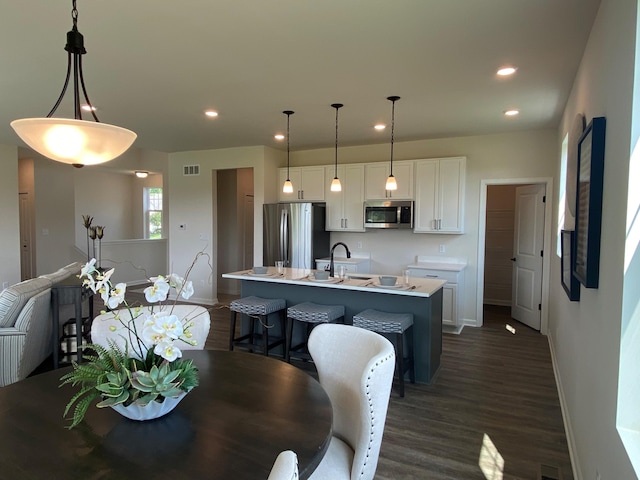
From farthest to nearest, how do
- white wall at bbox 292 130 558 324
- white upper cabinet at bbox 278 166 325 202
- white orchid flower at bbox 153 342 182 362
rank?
white upper cabinet at bbox 278 166 325 202, white wall at bbox 292 130 558 324, white orchid flower at bbox 153 342 182 362

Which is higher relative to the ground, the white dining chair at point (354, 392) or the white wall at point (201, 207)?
the white wall at point (201, 207)

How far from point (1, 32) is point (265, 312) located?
293 centimetres

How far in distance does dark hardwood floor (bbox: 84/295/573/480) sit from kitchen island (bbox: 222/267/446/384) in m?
0.32

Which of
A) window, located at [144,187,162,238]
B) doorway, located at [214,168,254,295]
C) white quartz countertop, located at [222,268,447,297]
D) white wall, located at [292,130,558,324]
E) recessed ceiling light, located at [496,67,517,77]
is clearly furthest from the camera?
window, located at [144,187,162,238]

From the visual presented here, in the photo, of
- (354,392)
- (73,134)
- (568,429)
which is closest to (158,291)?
(73,134)

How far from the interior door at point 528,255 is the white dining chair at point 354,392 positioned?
4.52 meters

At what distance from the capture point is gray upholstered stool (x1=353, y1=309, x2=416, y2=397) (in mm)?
3332

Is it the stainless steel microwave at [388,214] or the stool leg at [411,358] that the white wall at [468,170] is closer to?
the stainless steel microwave at [388,214]

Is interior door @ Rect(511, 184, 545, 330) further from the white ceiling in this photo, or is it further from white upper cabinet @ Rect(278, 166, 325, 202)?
white upper cabinet @ Rect(278, 166, 325, 202)

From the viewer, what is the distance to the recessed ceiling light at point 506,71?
3.11 meters

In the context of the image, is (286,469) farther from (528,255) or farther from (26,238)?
(26,238)

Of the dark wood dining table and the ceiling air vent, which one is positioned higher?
the ceiling air vent

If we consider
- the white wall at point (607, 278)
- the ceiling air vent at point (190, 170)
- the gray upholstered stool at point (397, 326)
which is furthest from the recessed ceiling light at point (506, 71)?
the ceiling air vent at point (190, 170)

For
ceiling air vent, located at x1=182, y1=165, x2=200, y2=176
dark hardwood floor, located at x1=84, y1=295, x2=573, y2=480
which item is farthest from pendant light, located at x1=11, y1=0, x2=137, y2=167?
ceiling air vent, located at x1=182, y1=165, x2=200, y2=176
